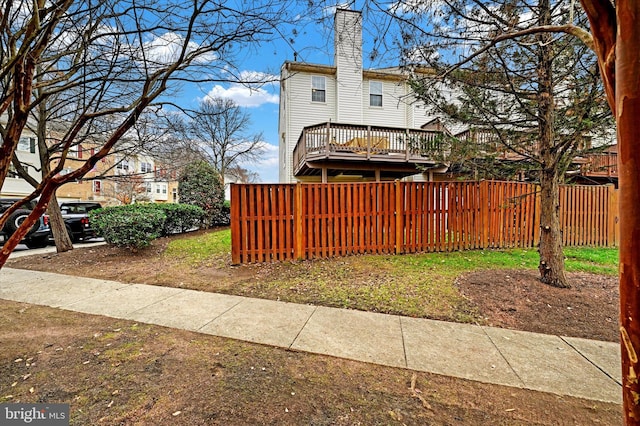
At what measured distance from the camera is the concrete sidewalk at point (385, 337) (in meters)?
2.42

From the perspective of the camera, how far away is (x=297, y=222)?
6.23 meters

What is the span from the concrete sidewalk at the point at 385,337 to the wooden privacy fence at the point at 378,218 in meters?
2.10

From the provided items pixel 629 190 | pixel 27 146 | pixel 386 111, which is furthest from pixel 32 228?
pixel 27 146

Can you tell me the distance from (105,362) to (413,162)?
1051cm

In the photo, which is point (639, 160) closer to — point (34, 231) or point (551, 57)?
point (551, 57)

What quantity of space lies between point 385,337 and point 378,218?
12.7ft

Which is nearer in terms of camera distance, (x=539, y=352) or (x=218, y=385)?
(x=218, y=385)

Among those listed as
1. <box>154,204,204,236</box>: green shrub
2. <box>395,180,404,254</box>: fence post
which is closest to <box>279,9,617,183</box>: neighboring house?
<box>395,180,404,254</box>: fence post

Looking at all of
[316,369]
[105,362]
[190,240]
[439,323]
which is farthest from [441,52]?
[190,240]

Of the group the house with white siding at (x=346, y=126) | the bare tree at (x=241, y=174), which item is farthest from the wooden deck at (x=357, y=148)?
the bare tree at (x=241, y=174)

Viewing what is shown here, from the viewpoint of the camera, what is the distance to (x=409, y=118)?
14.3 metres

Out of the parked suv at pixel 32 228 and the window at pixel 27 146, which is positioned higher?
the window at pixel 27 146

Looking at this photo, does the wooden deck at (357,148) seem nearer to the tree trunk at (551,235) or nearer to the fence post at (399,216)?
the fence post at (399,216)

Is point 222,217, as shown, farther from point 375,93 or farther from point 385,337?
point 385,337
